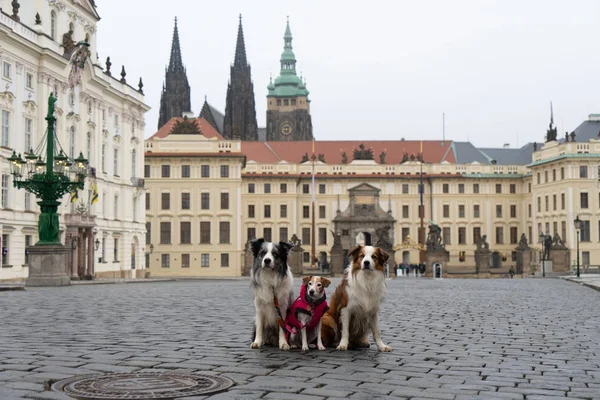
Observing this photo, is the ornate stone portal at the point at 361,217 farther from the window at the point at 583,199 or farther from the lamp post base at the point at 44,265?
the lamp post base at the point at 44,265

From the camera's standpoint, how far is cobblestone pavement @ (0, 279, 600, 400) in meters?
6.81

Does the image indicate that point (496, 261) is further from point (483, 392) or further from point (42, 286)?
point (483, 392)

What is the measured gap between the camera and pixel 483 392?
6707 millimetres

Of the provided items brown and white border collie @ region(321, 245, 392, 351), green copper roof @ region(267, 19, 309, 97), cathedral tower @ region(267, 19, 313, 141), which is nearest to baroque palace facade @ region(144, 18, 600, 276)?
cathedral tower @ region(267, 19, 313, 141)

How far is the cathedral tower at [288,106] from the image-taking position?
13350 centimetres

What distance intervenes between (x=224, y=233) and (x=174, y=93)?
169 ft

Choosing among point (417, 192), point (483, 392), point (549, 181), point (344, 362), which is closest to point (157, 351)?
point (344, 362)

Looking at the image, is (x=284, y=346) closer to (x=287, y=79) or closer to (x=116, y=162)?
(x=116, y=162)

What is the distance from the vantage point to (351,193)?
85.2 m

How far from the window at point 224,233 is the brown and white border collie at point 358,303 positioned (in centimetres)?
6406

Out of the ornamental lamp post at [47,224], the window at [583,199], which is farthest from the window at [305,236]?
the ornamental lamp post at [47,224]

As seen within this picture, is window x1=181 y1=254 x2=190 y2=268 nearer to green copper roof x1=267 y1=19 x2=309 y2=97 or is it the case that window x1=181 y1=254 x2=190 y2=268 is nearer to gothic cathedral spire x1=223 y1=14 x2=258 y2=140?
gothic cathedral spire x1=223 y1=14 x2=258 y2=140

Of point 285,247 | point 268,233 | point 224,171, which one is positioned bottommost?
point 285,247

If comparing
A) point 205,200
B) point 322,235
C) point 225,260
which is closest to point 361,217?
point 322,235
